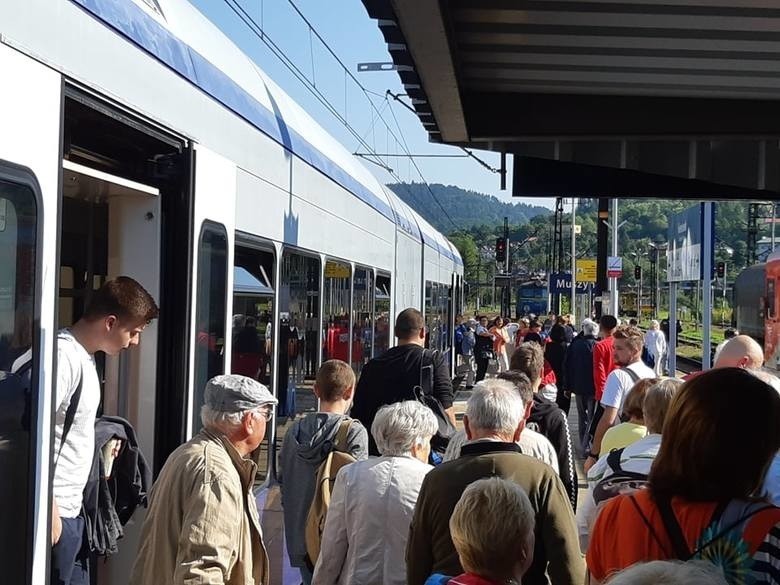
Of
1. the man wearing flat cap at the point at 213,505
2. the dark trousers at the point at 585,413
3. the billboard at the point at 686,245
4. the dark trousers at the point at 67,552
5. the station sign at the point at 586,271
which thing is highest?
the station sign at the point at 586,271

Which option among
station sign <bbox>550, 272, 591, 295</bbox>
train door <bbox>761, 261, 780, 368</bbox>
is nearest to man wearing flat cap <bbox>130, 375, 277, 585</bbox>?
train door <bbox>761, 261, 780, 368</bbox>

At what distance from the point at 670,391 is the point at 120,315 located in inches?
88.3

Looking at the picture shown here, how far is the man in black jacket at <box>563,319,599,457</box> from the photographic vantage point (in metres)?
12.1

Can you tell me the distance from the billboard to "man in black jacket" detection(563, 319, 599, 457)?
4.60 ft

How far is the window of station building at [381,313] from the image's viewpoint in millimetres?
11467

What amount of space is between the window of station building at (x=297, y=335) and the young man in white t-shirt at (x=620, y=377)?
2048mm

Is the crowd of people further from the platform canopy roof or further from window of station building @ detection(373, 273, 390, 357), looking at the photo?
window of station building @ detection(373, 273, 390, 357)

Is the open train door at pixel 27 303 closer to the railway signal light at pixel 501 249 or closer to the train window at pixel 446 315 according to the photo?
the train window at pixel 446 315

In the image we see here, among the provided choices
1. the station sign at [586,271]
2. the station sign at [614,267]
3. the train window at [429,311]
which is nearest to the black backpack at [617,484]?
the train window at [429,311]

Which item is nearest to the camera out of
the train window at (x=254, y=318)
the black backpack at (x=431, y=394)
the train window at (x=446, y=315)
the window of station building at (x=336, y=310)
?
the train window at (x=254, y=318)

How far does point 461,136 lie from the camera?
697cm

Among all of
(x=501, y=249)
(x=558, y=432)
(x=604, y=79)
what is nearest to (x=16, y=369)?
(x=558, y=432)

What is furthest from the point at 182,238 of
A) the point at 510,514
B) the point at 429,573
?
the point at 510,514

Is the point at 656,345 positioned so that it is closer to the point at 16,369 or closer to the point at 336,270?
the point at 336,270
